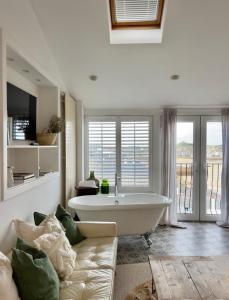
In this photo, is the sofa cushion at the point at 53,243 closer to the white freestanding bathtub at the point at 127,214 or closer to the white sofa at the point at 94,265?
the white sofa at the point at 94,265

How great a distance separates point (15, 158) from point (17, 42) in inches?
46.1

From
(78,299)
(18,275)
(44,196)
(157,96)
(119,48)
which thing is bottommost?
(78,299)

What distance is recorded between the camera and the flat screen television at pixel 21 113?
2.59 meters

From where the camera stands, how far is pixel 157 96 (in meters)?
4.54

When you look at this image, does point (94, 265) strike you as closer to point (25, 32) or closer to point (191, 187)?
point (25, 32)

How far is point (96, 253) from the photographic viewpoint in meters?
2.67

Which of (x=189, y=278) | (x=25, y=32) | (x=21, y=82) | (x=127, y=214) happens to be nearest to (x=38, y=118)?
(x=21, y=82)

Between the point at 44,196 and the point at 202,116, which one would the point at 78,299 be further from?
the point at 202,116

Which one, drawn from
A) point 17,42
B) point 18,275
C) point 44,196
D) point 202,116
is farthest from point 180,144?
point 18,275

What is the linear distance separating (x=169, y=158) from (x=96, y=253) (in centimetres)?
253

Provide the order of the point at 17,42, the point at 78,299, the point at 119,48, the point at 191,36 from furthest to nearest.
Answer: the point at 119,48, the point at 191,36, the point at 17,42, the point at 78,299

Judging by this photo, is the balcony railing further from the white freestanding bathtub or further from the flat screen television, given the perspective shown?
the flat screen television

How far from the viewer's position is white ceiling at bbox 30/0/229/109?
2.86 m

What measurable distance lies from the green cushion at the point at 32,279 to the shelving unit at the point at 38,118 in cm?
52
